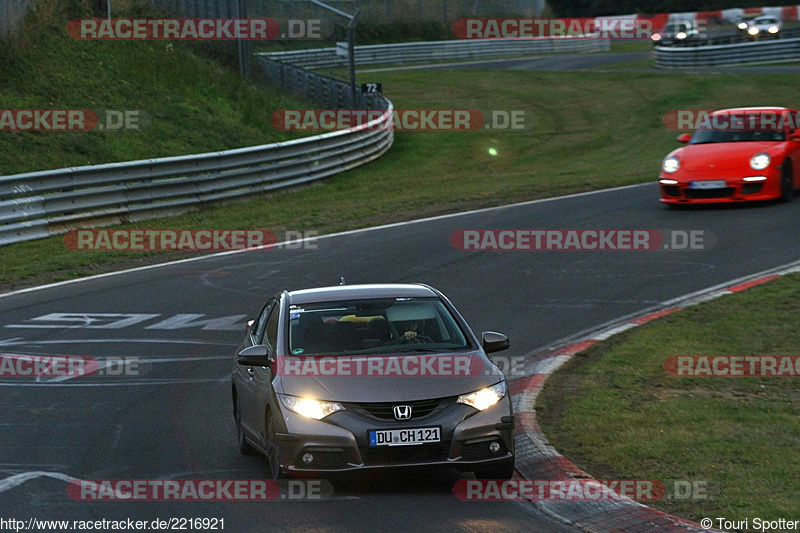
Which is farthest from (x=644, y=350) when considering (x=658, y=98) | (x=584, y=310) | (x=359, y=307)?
(x=658, y=98)

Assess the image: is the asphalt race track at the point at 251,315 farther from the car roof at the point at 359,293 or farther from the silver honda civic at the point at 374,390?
the car roof at the point at 359,293

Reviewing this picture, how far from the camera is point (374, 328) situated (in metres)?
8.77

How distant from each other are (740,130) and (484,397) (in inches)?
575

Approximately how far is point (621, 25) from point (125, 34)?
2069 inches

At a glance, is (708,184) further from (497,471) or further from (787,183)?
(497,471)

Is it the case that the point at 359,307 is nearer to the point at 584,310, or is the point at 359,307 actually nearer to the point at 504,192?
the point at 584,310

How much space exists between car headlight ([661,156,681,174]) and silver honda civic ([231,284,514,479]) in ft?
39.5

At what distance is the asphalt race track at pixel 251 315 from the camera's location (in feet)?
24.8

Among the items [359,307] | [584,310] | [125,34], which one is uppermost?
[125,34]

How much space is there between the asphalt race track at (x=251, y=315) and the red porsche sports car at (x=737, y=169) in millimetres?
327

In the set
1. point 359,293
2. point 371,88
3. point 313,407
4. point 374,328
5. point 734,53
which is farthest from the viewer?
point 734,53

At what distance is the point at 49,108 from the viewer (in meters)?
27.8

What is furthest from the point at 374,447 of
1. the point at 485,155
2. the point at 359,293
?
the point at 485,155

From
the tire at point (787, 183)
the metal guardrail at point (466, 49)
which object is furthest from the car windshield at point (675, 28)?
the tire at point (787, 183)
